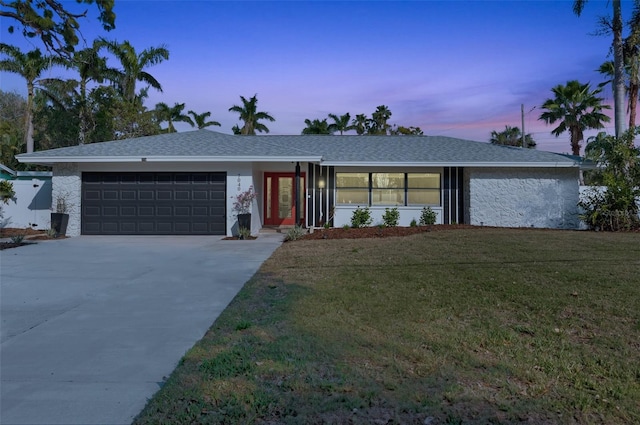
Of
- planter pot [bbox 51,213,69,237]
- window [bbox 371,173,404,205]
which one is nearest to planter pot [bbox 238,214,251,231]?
window [bbox 371,173,404,205]

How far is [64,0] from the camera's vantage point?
40.9 ft

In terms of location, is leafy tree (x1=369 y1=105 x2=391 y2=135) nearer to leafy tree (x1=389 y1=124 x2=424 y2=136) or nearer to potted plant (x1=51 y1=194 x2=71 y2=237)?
leafy tree (x1=389 y1=124 x2=424 y2=136)

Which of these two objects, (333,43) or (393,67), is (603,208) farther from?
(333,43)

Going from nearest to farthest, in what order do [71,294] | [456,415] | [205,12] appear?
[456,415] < [71,294] < [205,12]

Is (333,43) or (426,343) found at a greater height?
(333,43)

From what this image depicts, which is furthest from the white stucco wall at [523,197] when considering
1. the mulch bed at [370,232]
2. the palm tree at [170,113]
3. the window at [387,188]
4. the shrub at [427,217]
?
the palm tree at [170,113]

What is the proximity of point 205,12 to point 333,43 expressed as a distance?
4.24 metres

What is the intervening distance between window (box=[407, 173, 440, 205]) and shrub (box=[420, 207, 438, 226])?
→ 49 centimetres

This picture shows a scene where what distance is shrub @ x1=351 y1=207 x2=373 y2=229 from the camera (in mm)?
16547

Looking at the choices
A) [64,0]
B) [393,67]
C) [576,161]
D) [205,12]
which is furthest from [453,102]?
[64,0]

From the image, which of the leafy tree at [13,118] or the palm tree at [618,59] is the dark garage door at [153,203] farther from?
the leafy tree at [13,118]

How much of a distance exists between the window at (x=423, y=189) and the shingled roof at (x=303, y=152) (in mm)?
862

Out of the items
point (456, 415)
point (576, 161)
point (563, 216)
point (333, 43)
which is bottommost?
point (456, 415)

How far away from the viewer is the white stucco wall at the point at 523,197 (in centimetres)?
1623
